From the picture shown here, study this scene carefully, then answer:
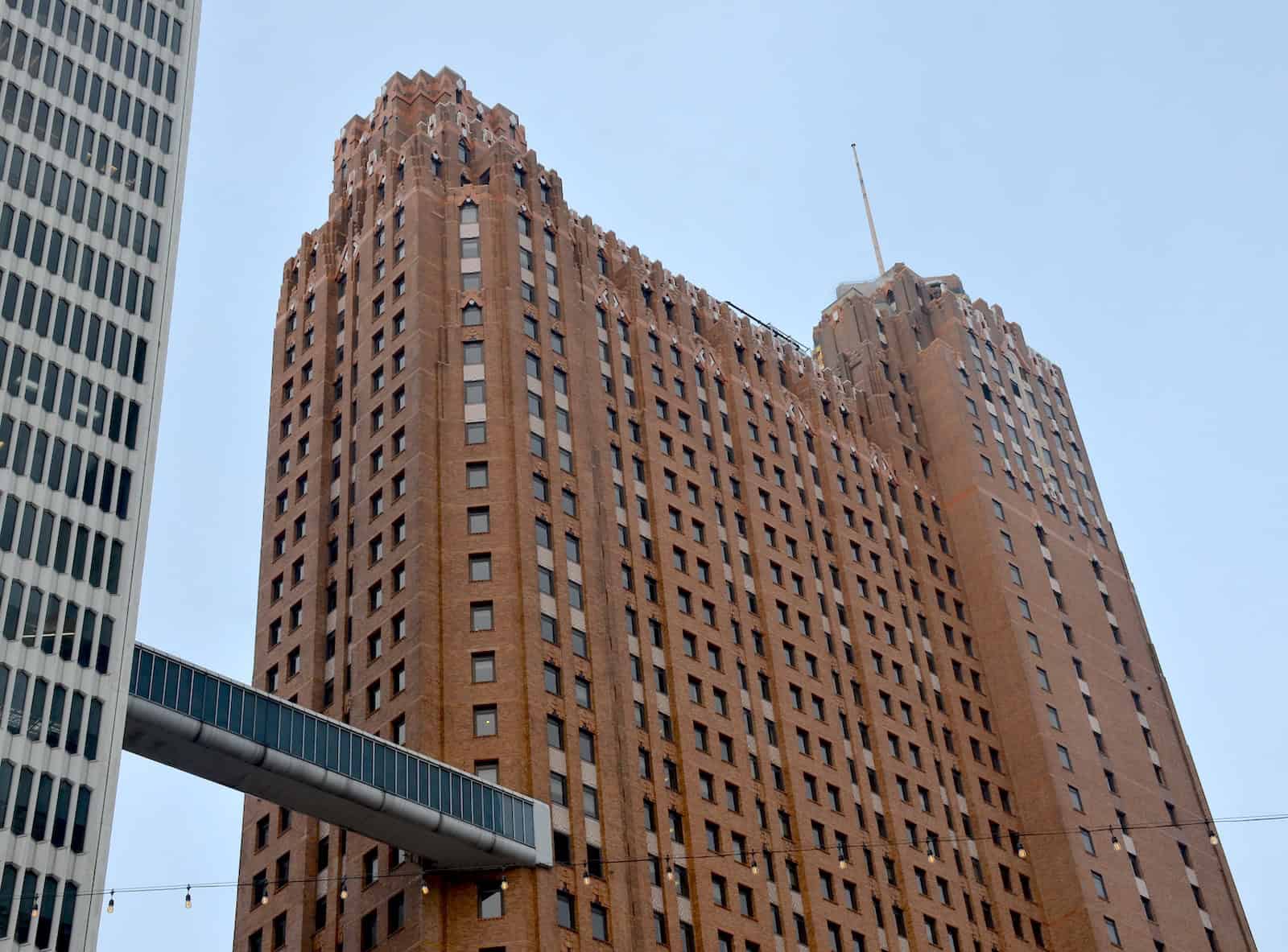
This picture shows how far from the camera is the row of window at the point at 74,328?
79188 millimetres

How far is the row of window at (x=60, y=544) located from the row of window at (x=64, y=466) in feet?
4.82

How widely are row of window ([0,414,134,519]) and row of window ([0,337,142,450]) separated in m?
1.43

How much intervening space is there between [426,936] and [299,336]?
1888 inches

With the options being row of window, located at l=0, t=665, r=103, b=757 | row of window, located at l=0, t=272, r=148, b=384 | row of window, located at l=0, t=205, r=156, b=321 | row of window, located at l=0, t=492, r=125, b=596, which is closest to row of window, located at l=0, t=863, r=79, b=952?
row of window, located at l=0, t=665, r=103, b=757

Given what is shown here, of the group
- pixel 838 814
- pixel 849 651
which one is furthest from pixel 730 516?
pixel 838 814

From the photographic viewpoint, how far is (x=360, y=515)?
97.2 metres

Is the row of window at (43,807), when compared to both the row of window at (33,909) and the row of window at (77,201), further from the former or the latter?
the row of window at (77,201)

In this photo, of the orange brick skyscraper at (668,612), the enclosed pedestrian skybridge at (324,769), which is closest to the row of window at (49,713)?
the enclosed pedestrian skybridge at (324,769)

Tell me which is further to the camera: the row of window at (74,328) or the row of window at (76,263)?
the row of window at (76,263)

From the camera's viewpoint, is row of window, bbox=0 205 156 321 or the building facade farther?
row of window, bbox=0 205 156 321

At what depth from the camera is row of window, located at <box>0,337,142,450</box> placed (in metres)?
77.1

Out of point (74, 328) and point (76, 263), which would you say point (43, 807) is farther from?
point (76, 263)

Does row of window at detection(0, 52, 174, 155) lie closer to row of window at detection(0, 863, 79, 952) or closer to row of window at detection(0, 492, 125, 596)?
row of window at detection(0, 492, 125, 596)

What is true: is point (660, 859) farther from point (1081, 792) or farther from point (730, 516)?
point (1081, 792)
